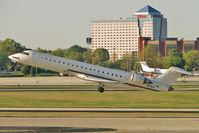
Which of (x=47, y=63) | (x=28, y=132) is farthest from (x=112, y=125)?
(x=47, y=63)

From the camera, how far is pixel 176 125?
37625mm

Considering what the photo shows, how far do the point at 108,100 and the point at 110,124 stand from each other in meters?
20.2

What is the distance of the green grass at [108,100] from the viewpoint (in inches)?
2082

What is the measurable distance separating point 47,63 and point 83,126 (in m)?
23.9

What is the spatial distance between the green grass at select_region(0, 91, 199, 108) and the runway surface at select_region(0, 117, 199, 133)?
11.6 metres

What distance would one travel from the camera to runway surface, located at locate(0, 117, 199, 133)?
3528 cm

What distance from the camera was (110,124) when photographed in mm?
37781

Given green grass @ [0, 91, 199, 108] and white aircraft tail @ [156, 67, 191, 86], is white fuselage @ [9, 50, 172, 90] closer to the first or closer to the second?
white aircraft tail @ [156, 67, 191, 86]

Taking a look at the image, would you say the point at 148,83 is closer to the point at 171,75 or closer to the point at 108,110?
the point at 171,75

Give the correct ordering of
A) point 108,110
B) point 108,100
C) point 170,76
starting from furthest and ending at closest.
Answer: point 170,76
point 108,100
point 108,110

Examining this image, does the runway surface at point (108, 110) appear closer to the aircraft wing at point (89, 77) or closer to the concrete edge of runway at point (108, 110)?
the concrete edge of runway at point (108, 110)

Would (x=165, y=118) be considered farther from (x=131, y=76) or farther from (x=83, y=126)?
(x=131, y=76)

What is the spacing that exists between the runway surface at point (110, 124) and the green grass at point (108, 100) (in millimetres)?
11565

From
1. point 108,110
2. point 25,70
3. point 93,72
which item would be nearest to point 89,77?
point 93,72
